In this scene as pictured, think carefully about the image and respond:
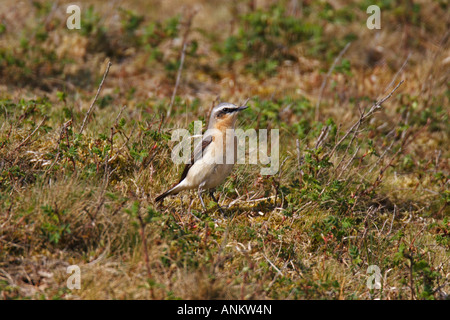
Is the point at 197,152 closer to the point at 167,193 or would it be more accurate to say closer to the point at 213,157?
the point at 213,157

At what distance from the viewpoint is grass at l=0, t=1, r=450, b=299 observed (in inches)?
197

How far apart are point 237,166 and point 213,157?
691mm

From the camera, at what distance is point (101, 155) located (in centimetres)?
598

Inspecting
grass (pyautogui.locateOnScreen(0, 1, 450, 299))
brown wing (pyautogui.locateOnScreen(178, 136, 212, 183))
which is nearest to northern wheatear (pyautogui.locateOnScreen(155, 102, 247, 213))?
brown wing (pyautogui.locateOnScreen(178, 136, 212, 183))

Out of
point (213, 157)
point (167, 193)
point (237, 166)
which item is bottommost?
point (167, 193)

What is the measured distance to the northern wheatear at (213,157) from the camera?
6.16 meters

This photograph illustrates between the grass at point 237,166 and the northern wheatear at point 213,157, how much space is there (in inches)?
11.3

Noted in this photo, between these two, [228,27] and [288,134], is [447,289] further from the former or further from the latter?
[228,27]

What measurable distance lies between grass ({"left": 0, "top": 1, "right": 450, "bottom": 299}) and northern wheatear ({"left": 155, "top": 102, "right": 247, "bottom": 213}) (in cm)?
29

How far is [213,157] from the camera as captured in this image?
620 centimetres

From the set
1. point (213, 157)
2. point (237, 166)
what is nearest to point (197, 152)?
point (213, 157)

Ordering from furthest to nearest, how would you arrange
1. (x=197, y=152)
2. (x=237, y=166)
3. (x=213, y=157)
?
1. (x=237, y=166)
2. (x=197, y=152)
3. (x=213, y=157)

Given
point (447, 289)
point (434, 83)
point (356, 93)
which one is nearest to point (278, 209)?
point (447, 289)
